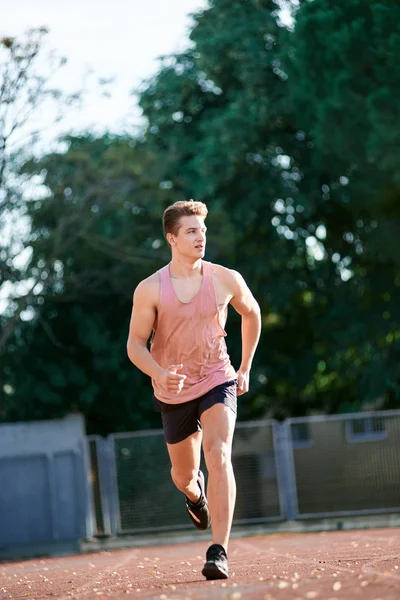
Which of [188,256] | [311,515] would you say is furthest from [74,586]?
[311,515]

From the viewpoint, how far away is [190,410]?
7965 mm

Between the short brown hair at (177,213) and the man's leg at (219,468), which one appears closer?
the man's leg at (219,468)

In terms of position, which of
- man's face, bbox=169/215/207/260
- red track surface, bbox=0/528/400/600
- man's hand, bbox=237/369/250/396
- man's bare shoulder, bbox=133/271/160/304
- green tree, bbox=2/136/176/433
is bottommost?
red track surface, bbox=0/528/400/600

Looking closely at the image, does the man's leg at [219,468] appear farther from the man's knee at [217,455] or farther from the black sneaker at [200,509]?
the black sneaker at [200,509]

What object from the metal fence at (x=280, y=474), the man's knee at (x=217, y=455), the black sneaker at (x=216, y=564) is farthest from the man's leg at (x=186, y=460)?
the metal fence at (x=280, y=474)

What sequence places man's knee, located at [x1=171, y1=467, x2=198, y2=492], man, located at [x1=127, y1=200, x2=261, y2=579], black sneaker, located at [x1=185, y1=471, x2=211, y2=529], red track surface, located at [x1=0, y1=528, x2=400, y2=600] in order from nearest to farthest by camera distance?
red track surface, located at [x1=0, y1=528, x2=400, y2=600]
man, located at [x1=127, y1=200, x2=261, y2=579]
man's knee, located at [x1=171, y1=467, x2=198, y2=492]
black sneaker, located at [x1=185, y1=471, x2=211, y2=529]

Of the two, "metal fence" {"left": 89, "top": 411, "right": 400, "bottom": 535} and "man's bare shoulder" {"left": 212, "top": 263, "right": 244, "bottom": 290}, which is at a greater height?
"man's bare shoulder" {"left": 212, "top": 263, "right": 244, "bottom": 290}

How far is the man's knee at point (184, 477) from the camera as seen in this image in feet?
27.5

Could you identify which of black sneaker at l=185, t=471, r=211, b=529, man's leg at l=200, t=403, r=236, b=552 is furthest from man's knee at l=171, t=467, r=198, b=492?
man's leg at l=200, t=403, r=236, b=552

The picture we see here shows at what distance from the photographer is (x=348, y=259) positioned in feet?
98.2

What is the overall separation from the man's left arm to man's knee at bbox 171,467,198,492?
2.06ft

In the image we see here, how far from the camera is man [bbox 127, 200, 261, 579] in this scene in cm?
767

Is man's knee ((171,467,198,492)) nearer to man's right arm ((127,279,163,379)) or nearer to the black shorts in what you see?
the black shorts

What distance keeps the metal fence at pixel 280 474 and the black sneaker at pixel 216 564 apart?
14.8 m
